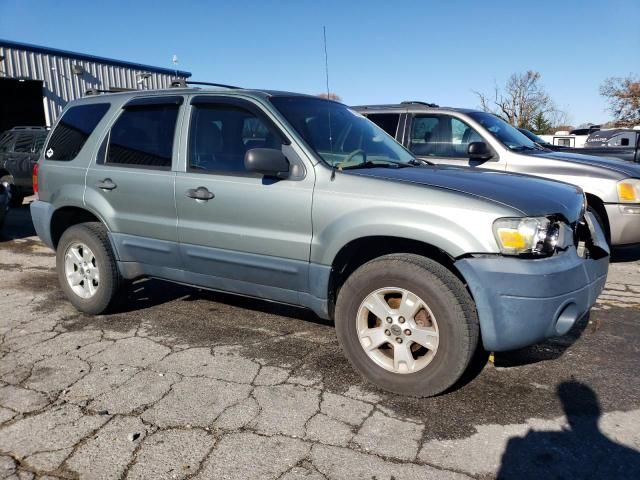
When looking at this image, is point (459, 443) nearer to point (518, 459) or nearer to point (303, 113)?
point (518, 459)

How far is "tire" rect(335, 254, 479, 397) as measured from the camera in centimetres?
294

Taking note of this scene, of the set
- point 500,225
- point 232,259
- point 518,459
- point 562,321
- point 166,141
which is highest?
point 166,141

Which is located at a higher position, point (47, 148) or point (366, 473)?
point (47, 148)

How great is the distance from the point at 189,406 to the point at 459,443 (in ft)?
4.86

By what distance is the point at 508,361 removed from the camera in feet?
12.0

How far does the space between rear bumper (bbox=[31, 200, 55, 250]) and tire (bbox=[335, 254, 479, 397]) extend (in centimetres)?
297

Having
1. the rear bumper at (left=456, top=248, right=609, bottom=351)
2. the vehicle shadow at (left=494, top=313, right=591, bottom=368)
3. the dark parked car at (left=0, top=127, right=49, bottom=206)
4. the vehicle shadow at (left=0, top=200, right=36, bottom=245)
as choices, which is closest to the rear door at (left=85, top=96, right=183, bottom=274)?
the rear bumper at (left=456, top=248, right=609, bottom=351)

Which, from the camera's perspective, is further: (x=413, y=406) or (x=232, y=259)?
(x=232, y=259)

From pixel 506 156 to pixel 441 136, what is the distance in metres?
0.85

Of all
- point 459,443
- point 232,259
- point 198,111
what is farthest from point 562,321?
point 198,111

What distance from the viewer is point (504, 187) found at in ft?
10.5

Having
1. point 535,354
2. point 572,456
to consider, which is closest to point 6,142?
point 535,354

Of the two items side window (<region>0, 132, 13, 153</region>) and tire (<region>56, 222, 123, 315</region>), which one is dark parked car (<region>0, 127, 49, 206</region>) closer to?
side window (<region>0, 132, 13, 153</region>)

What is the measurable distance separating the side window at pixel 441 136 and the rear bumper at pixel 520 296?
12.6 ft
